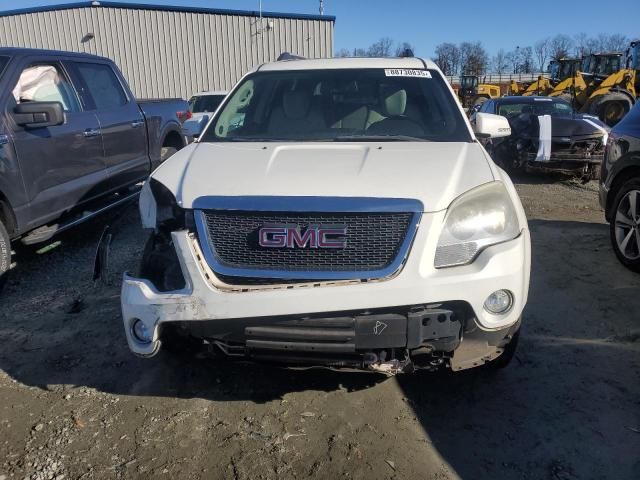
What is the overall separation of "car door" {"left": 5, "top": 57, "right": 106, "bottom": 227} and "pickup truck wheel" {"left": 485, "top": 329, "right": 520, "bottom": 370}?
12.3 ft

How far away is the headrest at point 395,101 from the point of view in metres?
3.86

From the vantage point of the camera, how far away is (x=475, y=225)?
253 cm

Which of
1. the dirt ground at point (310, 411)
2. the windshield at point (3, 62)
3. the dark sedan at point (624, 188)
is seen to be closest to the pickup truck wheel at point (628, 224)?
the dark sedan at point (624, 188)

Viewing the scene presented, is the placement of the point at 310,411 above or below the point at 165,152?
below

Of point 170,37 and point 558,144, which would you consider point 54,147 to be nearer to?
point 558,144

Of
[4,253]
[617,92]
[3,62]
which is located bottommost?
[617,92]

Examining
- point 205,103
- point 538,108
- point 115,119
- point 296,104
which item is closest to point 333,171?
point 296,104

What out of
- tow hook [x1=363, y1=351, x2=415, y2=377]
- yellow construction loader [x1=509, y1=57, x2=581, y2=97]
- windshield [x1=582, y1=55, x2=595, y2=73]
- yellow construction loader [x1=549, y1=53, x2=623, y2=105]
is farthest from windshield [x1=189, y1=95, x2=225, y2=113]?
windshield [x1=582, y1=55, x2=595, y2=73]

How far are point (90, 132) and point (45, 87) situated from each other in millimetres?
549

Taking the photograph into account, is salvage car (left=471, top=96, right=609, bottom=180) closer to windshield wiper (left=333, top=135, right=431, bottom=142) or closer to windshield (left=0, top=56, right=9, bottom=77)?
windshield wiper (left=333, top=135, right=431, bottom=142)

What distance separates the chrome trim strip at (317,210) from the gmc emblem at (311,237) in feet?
0.29

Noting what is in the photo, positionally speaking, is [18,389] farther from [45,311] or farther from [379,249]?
[379,249]

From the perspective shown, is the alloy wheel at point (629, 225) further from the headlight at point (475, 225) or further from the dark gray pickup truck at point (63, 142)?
the dark gray pickup truck at point (63, 142)

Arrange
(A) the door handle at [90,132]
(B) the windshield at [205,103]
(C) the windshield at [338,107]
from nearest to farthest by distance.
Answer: (C) the windshield at [338,107] → (A) the door handle at [90,132] → (B) the windshield at [205,103]
